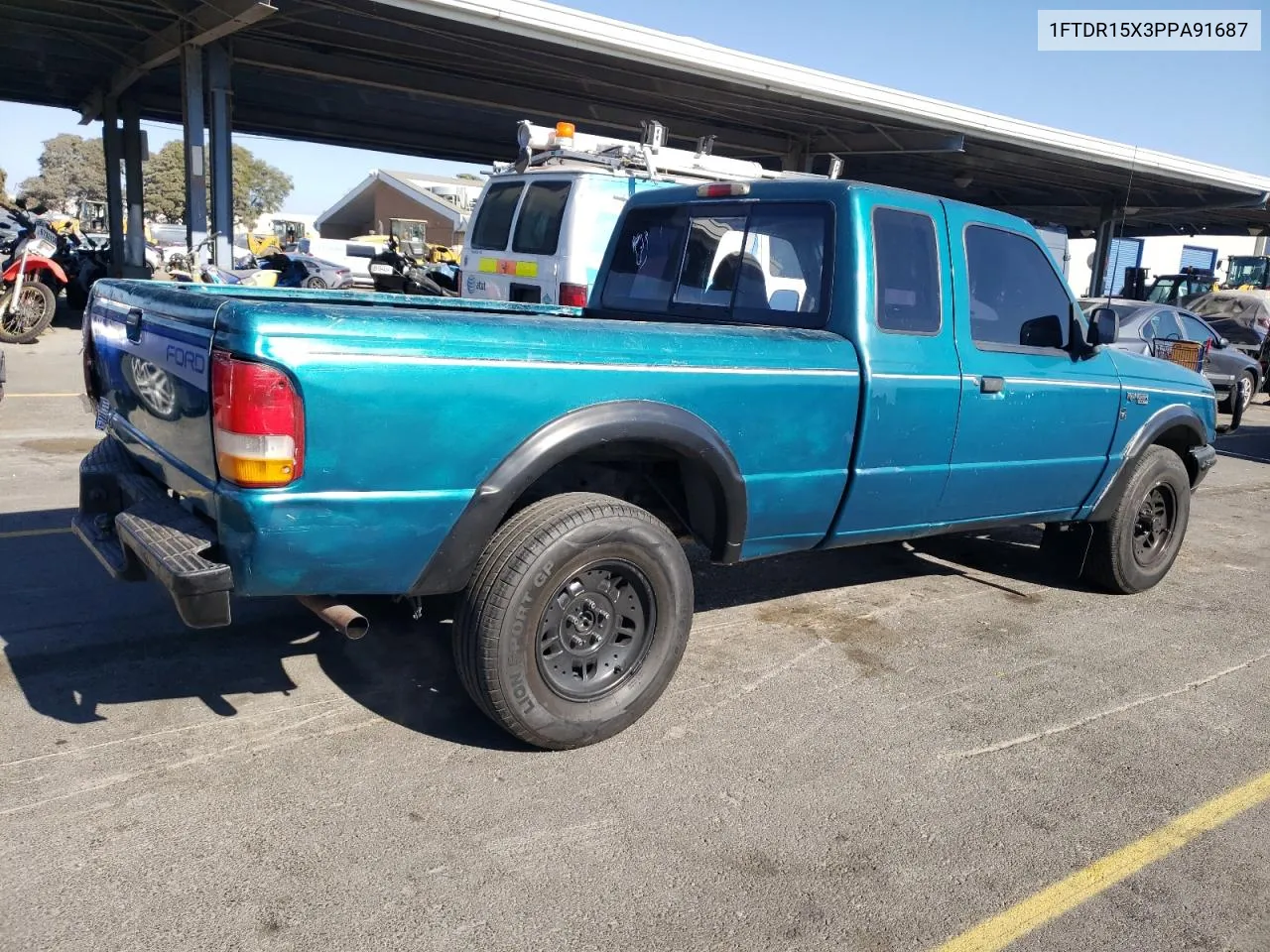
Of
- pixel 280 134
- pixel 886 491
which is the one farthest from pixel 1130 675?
pixel 280 134

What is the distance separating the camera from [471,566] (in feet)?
10.8

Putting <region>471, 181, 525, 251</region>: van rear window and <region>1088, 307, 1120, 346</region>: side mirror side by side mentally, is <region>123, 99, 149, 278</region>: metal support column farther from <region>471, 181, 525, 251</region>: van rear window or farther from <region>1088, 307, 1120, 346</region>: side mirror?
<region>1088, 307, 1120, 346</region>: side mirror

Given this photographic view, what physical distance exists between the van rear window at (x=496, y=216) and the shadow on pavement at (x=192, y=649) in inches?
199

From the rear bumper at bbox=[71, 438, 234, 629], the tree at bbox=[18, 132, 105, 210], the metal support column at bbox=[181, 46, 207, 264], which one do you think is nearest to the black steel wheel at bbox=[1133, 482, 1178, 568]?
the rear bumper at bbox=[71, 438, 234, 629]

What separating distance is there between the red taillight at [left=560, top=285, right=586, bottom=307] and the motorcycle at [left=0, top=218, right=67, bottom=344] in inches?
344

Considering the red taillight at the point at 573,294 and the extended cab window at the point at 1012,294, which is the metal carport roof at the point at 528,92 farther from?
the extended cab window at the point at 1012,294

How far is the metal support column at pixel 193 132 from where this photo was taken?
14.6 metres

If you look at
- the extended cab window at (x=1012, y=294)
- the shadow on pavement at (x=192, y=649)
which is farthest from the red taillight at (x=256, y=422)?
the extended cab window at (x=1012, y=294)

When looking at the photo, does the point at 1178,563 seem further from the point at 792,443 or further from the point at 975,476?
the point at 792,443

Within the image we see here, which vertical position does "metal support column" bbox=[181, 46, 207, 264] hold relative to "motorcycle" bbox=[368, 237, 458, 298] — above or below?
above

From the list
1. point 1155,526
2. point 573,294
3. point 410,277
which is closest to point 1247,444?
point 1155,526

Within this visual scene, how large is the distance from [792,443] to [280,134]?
2534cm

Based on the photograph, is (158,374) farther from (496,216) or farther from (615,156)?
(615,156)

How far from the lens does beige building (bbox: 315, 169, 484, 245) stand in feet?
149
